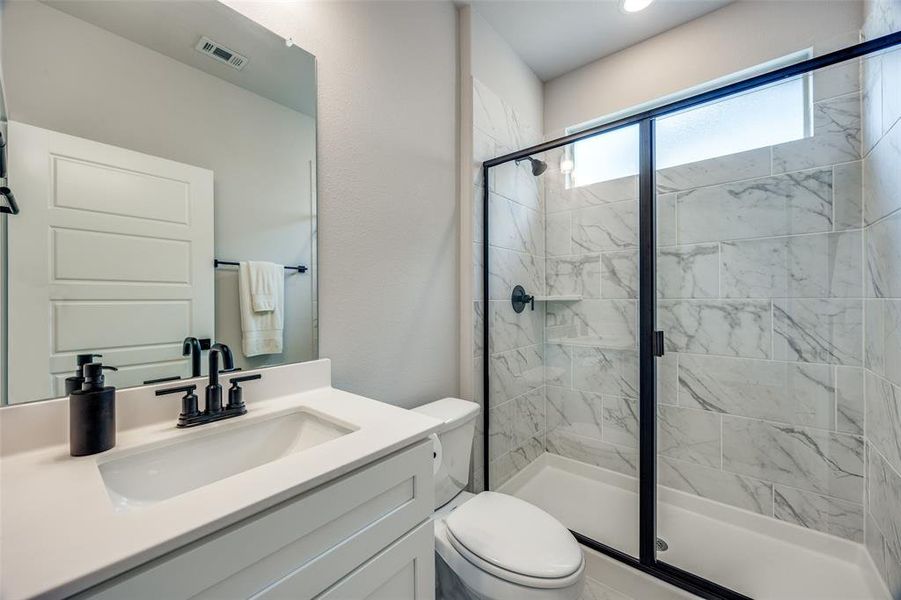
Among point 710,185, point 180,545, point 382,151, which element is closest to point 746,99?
point 710,185

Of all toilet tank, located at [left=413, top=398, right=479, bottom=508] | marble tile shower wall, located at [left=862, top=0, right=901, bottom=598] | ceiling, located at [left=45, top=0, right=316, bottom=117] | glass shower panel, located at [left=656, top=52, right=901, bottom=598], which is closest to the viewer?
ceiling, located at [left=45, top=0, right=316, bottom=117]

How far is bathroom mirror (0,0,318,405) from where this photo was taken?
731mm

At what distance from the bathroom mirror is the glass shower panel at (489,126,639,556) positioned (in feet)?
3.50

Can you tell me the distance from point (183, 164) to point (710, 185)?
7.10 feet

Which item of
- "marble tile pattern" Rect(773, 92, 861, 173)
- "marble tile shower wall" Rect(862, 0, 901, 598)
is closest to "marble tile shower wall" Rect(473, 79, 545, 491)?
"marble tile pattern" Rect(773, 92, 861, 173)

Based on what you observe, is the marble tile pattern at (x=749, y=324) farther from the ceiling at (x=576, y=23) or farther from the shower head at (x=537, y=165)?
the ceiling at (x=576, y=23)

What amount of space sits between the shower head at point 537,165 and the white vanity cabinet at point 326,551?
1.61 metres

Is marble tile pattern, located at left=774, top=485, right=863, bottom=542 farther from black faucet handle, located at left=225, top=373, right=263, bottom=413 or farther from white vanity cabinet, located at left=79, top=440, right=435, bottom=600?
black faucet handle, located at left=225, top=373, right=263, bottom=413

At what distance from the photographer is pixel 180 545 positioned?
0.46 metres

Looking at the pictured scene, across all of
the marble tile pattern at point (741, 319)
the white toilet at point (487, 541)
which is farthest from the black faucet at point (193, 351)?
the marble tile pattern at point (741, 319)

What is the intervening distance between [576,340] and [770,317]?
0.88m

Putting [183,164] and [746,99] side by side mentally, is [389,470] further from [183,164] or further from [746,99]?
[746,99]

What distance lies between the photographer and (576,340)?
2.08 m

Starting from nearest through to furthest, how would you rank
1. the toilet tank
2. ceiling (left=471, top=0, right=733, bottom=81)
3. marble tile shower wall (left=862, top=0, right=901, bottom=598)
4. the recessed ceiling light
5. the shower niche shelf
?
marble tile shower wall (left=862, top=0, right=901, bottom=598) → the toilet tank → the recessed ceiling light → ceiling (left=471, top=0, right=733, bottom=81) → the shower niche shelf
